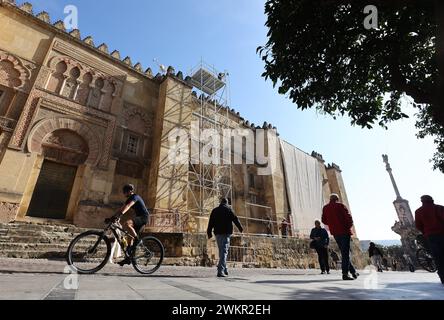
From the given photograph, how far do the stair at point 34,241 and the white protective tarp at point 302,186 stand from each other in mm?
16356

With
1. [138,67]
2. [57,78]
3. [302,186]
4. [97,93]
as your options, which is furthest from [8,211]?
[302,186]

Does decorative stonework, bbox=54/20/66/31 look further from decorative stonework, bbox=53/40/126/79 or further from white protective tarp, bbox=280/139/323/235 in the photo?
white protective tarp, bbox=280/139/323/235

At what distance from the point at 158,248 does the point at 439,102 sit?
6.36 metres

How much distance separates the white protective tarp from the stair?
1636 cm

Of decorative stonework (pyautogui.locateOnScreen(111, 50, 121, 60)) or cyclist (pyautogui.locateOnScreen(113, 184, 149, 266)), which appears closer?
cyclist (pyautogui.locateOnScreen(113, 184, 149, 266))

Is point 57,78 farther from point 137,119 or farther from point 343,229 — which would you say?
point 343,229

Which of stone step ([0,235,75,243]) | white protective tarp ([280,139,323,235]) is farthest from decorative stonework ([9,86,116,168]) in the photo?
white protective tarp ([280,139,323,235])

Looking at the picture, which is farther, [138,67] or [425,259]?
[138,67]

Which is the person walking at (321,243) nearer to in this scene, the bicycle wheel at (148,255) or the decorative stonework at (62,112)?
the bicycle wheel at (148,255)

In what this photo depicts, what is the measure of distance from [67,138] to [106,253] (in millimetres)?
10611

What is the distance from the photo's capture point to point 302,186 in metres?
23.3

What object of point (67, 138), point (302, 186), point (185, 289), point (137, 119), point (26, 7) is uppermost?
point (26, 7)

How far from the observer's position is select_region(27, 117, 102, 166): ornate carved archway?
38.8 feet

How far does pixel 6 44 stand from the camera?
39.8ft
